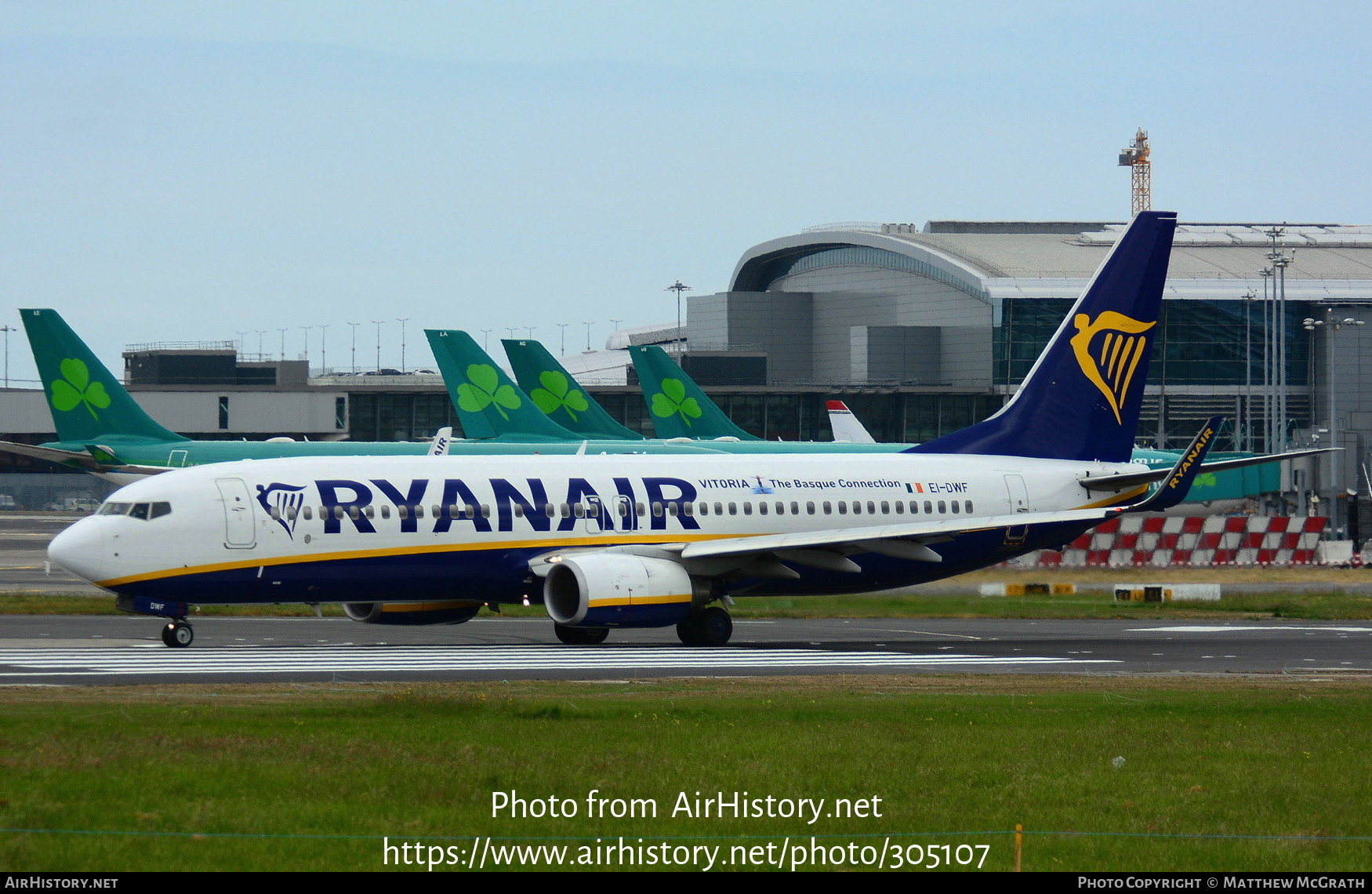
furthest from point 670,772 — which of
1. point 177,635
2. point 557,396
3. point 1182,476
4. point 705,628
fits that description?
point 557,396

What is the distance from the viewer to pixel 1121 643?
1373 inches

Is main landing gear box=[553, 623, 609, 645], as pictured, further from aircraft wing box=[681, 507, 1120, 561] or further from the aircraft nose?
the aircraft nose

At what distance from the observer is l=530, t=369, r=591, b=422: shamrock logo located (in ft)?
255

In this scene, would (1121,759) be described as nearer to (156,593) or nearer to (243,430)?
(156,593)

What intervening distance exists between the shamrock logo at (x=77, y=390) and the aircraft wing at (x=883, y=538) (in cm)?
2869

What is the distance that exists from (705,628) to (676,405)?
48.4m

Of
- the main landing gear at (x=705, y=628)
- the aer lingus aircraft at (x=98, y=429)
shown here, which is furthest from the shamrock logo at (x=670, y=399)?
the main landing gear at (x=705, y=628)

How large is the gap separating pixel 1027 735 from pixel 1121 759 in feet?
6.47

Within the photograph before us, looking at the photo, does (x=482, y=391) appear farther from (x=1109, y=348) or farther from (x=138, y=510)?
(x=138, y=510)

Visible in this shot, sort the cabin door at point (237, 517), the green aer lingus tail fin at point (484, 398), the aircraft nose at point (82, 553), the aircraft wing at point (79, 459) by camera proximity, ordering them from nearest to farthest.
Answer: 1. the aircraft nose at point (82, 553)
2. the cabin door at point (237, 517)
3. the aircraft wing at point (79, 459)
4. the green aer lingus tail fin at point (484, 398)

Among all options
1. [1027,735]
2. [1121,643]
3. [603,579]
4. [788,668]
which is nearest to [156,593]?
[603,579]

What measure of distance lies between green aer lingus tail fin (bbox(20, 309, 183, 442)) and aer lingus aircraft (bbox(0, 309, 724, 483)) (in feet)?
0.08

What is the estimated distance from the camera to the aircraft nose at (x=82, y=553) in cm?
2867

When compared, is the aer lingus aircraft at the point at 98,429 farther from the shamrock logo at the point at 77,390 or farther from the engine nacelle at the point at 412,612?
the engine nacelle at the point at 412,612
